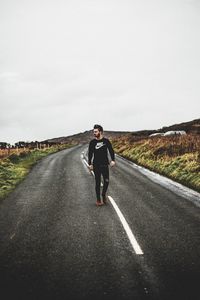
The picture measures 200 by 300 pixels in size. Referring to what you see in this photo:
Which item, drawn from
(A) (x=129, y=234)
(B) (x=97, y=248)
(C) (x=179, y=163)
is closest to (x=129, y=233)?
(A) (x=129, y=234)

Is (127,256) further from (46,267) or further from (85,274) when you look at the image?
(46,267)

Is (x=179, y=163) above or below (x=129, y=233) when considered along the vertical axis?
above

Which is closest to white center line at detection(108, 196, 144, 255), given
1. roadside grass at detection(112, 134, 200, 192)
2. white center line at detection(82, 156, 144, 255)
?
white center line at detection(82, 156, 144, 255)

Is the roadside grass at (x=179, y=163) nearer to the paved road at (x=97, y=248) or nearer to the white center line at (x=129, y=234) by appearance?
the paved road at (x=97, y=248)

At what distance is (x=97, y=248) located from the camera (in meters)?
5.93

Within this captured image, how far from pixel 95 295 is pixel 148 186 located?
9.08 metres

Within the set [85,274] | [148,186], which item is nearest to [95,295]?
[85,274]

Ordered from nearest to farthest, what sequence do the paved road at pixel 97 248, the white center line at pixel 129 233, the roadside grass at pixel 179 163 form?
the paved road at pixel 97 248 < the white center line at pixel 129 233 < the roadside grass at pixel 179 163

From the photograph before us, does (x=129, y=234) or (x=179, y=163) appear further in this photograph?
(x=179, y=163)

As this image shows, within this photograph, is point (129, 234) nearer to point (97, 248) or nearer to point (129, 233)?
point (129, 233)

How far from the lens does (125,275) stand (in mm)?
4762

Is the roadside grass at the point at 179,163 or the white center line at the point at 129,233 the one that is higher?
Answer: the roadside grass at the point at 179,163

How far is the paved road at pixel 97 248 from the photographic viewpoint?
4.37m

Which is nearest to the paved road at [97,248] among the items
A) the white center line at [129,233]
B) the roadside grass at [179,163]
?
the white center line at [129,233]
